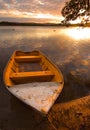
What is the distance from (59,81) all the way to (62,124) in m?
2.88

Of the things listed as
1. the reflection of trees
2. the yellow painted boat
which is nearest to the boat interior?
the yellow painted boat

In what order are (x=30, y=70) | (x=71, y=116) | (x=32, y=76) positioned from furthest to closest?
(x=30, y=70) → (x=32, y=76) → (x=71, y=116)

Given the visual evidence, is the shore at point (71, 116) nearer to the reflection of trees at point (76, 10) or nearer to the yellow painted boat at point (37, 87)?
the yellow painted boat at point (37, 87)

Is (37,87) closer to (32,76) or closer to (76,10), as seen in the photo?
(32,76)

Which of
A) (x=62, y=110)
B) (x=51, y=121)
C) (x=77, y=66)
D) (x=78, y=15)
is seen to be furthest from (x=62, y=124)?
(x=77, y=66)

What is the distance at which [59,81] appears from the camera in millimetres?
11875

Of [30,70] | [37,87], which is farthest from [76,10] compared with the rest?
[37,87]

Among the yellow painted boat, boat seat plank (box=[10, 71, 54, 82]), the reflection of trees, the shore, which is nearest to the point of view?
the yellow painted boat

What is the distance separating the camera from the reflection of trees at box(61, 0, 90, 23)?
1739 cm

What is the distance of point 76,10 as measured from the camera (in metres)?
18.0

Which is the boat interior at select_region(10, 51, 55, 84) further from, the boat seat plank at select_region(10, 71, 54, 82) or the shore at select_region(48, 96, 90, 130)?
the shore at select_region(48, 96, 90, 130)

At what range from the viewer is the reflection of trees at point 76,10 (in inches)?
684

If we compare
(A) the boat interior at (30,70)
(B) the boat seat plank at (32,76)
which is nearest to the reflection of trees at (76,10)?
(A) the boat interior at (30,70)

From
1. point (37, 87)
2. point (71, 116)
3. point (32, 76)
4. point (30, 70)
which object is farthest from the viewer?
point (30, 70)
